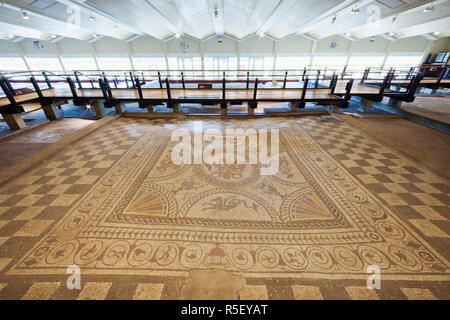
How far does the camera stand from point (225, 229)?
1.99 meters

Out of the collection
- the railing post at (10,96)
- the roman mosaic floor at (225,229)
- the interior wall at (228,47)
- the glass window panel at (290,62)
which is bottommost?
the roman mosaic floor at (225,229)

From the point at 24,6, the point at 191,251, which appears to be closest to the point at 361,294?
the point at 191,251

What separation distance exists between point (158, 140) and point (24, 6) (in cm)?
934

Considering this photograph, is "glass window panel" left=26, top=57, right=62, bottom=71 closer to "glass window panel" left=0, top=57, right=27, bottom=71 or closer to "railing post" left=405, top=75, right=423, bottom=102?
"glass window panel" left=0, top=57, right=27, bottom=71

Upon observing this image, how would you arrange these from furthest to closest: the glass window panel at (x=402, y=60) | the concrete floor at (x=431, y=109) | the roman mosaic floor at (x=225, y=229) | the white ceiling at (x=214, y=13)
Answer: the glass window panel at (x=402, y=60)
the white ceiling at (x=214, y=13)
the concrete floor at (x=431, y=109)
the roman mosaic floor at (x=225, y=229)

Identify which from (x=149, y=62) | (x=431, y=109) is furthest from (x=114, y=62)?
(x=431, y=109)

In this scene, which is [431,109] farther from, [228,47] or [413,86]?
[228,47]

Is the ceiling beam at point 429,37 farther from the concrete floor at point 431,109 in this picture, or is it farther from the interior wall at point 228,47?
→ the concrete floor at point 431,109

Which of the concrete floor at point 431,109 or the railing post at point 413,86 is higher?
the railing post at point 413,86

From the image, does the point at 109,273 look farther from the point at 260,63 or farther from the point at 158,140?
the point at 260,63

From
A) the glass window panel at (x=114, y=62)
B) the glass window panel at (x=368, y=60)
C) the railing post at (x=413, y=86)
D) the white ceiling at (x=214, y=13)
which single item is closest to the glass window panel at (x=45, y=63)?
the white ceiling at (x=214, y=13)

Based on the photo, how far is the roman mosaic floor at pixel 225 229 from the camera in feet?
4.77

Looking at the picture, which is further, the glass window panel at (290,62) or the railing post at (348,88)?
the glass window panel at (290,62)

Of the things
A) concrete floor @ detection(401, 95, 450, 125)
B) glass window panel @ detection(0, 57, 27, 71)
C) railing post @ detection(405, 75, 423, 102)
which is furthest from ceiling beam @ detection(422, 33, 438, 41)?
glass window panel @ detection(0, 57, 27, 71)
